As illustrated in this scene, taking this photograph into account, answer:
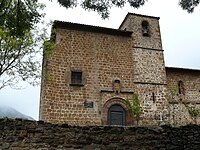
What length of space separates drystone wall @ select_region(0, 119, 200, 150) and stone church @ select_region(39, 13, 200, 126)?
779 centimetres

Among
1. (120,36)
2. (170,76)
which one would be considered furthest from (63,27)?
(170,76)

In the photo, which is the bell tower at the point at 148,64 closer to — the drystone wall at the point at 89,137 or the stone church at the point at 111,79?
the stone church at the point at 111,79

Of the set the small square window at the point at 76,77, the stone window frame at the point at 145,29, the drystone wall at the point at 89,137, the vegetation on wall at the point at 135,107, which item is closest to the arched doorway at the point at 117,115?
the vegetation on wall at the point at 135,107

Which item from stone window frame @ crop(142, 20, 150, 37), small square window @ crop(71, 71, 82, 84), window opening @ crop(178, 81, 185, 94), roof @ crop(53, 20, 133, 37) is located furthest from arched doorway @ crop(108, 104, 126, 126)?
stone window frame @ crop(142, 20, 150, 37)

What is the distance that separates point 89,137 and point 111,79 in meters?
9.87

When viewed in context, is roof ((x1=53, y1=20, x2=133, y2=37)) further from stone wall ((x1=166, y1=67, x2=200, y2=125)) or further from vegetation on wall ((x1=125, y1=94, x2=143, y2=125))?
vegetation on wall ((x1=125, y1=94, x2=143, y2=125))

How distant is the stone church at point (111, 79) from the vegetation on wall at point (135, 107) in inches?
9.5

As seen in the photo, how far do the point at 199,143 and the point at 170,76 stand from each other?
1192cm

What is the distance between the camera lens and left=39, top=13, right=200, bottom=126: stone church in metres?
15.0

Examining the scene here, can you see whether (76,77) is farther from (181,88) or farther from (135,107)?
(181,88)

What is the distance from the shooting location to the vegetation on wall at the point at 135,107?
50.6 feet

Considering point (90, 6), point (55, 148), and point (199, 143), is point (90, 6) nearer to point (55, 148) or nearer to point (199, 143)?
point (55, 148)

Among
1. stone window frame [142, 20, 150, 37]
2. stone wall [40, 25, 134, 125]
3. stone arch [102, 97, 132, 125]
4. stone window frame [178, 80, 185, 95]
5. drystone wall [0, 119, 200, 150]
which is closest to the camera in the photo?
drystone wall [0, 119, 200, 150]

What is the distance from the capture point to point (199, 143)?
7.40 metres
